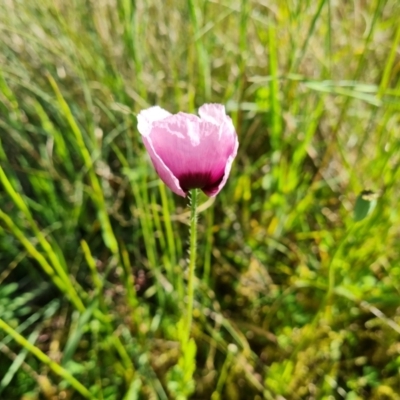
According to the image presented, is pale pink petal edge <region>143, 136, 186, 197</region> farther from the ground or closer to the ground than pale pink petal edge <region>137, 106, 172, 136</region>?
closer to the ground

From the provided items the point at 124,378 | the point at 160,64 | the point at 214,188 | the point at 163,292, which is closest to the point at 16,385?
the point at 124,378

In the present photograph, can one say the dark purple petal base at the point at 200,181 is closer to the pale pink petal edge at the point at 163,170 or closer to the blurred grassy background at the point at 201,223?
the pale pink petal edge at the point at 163,170

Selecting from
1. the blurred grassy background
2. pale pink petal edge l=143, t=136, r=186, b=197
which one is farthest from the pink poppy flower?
the blurred grassy background

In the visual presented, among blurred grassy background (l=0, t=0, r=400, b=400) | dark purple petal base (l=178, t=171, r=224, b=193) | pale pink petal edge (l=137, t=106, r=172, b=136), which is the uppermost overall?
pale pink petal edge (l=137, t=106, r=172, b=136)

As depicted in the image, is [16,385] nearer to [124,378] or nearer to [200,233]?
[124,378]

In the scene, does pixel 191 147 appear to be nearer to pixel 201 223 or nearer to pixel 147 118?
pixel 147 118

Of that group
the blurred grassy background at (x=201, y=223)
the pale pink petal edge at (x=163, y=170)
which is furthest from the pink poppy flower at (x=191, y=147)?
the blurred grassy background at (x=201, y=223)

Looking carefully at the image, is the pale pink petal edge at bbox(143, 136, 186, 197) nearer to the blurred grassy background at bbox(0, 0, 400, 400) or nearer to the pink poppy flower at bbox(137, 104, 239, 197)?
the pink poppy flower at bbox(137, 104, 239, 197)
